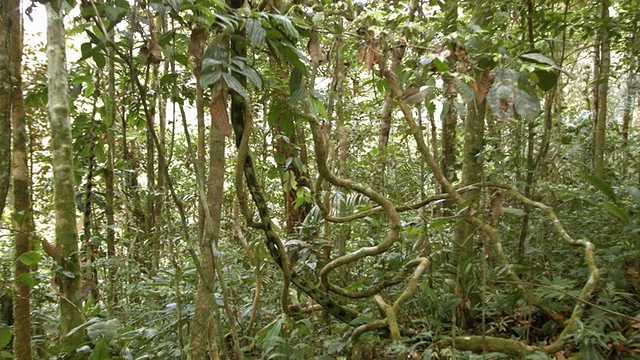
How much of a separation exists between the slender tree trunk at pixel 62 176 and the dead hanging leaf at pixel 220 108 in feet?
3.72

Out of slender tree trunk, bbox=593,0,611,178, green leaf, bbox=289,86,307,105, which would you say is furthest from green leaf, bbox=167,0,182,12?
slender tree trunk, bbox=593,0,611,178

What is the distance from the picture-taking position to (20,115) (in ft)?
7.70

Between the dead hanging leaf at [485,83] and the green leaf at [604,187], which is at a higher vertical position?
the dead hanging leaf at [485,83]

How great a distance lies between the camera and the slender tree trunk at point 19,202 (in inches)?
87.7

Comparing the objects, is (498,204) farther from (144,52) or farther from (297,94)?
(144,52)

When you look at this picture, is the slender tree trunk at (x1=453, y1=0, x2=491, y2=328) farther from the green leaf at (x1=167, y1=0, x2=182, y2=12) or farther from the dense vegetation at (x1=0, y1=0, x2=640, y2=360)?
the green leaf at (x1=167, y1=0, x2=182, y2=12)

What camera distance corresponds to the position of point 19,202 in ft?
7.52

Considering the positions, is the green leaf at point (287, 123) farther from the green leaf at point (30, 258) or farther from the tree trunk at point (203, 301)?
the green leaf at point (30, 258)

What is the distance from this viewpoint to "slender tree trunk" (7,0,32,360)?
87.7 inches

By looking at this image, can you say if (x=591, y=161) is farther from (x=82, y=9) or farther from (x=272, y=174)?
(x=82, y=9)

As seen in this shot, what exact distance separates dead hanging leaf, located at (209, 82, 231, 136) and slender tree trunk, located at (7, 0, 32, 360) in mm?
1285

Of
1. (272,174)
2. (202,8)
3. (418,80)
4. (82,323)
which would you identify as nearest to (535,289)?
(418,80)

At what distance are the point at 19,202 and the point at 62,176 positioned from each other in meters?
0.26

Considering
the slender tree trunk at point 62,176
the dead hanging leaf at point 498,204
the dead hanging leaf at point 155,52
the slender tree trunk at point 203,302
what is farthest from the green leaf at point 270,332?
the dead hanging leaf at point 155,52
